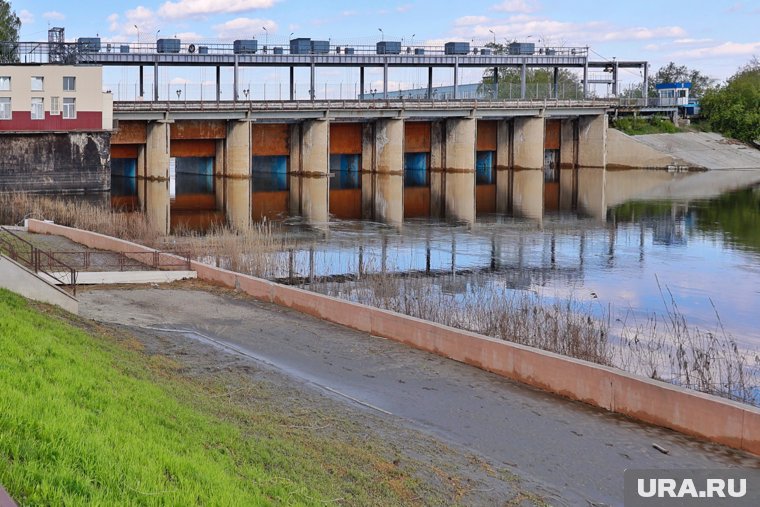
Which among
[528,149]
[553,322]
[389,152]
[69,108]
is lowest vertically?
[553,322]

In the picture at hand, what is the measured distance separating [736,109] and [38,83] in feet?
242

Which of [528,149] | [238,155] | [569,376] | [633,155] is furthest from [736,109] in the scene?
[569,376]

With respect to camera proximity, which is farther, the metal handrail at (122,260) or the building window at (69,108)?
the building window at (69,108)

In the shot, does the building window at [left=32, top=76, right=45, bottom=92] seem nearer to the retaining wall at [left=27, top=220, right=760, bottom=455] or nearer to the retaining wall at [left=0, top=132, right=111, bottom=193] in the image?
the retaining wall at [left=0, top=132, right=111, bottom=193]

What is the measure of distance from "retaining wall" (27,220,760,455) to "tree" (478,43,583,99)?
77911 millimetres

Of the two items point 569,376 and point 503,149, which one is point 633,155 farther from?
point 569,376

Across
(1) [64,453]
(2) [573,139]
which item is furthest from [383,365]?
(2) [573,139]

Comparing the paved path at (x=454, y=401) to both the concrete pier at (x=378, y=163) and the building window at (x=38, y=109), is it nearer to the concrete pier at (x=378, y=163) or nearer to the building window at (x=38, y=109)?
the concrete pier at (x=378, y=163)

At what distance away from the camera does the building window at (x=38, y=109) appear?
221ft

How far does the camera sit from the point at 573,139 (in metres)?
98.6

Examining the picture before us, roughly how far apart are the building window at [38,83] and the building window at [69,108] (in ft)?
5.89

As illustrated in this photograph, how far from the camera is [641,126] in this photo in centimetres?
10406

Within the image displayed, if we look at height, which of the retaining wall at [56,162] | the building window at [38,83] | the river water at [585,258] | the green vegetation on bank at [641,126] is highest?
the building window at [38,83]

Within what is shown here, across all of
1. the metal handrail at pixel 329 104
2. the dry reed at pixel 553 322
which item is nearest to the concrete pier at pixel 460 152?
the metal handrail at pixel 329 104
